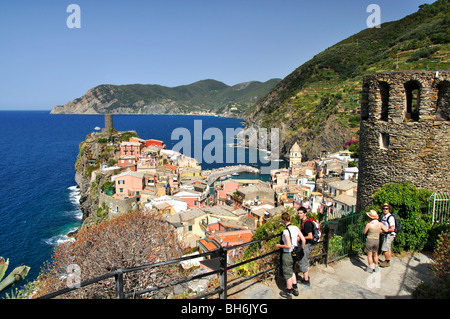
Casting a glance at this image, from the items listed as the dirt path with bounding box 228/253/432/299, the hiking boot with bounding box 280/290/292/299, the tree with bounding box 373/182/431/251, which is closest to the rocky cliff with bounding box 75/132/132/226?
the dirt path with bounding box 228/253/432/299

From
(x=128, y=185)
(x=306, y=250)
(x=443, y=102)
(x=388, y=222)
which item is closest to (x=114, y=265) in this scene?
(x=306, y=250)

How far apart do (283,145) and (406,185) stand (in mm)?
91012

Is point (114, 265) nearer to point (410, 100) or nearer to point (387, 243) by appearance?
point (387, 243)

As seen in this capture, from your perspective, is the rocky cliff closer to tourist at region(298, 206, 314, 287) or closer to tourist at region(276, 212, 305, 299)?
tourist at region(298, 206, 314, 287)

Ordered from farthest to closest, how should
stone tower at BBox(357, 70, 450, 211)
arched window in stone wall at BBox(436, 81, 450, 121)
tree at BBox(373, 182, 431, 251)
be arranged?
stone tower at BBox(357, 70, 450, 211)
arched window in stone wall at BBox(436, 81, 450, 121)
tree at BBox(373, 182, 431, 251)

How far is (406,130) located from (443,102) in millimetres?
1050

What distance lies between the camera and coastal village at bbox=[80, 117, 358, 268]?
27.5 metres

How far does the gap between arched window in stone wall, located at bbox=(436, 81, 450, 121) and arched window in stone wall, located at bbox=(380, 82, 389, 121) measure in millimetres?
1179

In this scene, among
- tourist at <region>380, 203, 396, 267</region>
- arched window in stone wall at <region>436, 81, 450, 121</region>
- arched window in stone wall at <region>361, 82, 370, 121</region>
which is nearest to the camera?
tourist at <region>380, 203, 396, 267</region>

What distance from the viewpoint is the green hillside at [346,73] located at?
62.8 meters

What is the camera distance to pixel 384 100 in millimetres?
8617

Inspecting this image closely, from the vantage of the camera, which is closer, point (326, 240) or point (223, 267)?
point (223, 267)

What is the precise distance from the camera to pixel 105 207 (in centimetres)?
3506
